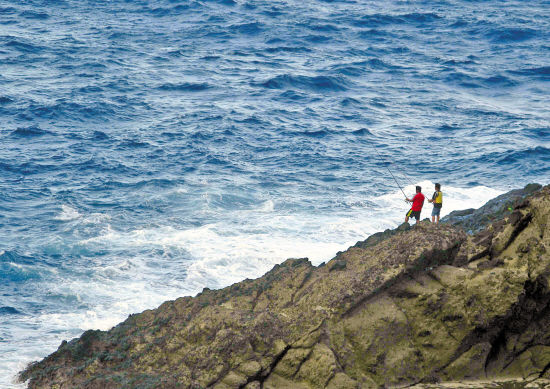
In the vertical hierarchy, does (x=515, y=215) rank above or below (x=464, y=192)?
above

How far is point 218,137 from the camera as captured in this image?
96.9 feet

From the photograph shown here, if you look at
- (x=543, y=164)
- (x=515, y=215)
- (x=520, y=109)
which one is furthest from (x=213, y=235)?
(x=520, y=109)

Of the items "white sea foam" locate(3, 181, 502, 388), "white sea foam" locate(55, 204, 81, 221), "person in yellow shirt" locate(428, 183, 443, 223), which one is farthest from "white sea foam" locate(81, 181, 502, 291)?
"person in yellow shirt" locate(428, 183, 443, 223)

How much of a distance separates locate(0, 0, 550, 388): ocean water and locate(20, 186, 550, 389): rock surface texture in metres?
4.17

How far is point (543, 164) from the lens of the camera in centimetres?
2720

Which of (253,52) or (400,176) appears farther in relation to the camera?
(253,52)

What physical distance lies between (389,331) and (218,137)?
65.6ft

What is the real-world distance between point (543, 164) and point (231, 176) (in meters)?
11.9

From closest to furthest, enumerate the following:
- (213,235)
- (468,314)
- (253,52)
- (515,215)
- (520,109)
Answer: (468,314), (515,215), (213,235), (520,109), (253,52)

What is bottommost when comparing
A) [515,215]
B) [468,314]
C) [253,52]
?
[253,52]

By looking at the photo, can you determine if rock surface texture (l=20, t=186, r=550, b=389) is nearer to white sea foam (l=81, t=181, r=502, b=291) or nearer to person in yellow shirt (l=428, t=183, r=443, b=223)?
person in yellow shirt (l=428, t=183, r=443, b=223)

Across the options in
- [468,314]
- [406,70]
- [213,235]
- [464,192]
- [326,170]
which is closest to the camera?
[468,314]

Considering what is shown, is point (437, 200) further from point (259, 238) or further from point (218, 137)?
point (218, 137)

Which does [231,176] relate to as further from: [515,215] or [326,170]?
[515,215]
